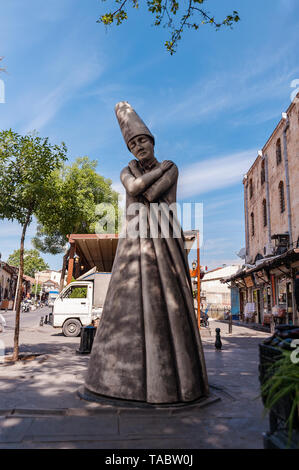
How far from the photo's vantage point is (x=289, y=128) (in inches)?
733

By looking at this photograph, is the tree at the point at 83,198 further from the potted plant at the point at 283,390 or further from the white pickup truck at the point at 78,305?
the potted plant at the point at 283,390

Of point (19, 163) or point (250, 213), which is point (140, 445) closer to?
point (19, 163)

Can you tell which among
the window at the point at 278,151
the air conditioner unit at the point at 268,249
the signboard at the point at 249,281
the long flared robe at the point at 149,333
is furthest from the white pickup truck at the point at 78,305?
the signboard at the point at 249,281

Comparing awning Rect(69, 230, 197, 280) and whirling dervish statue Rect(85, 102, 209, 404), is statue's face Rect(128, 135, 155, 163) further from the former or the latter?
awning Rect(69, 230, 197, 280)

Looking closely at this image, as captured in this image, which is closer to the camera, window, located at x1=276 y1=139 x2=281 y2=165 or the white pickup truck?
the white pickup truck

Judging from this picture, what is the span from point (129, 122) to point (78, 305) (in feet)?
34.2

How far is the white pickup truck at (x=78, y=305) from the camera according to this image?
559 inches

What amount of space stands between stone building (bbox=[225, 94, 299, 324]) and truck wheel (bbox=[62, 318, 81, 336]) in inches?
363

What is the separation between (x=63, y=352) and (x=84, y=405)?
578 cm

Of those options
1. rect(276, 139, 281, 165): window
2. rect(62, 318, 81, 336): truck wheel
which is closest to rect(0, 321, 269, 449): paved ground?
rect(62, 318, 81, 336): truck wheel

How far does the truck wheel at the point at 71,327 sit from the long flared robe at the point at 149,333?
10.2 meters

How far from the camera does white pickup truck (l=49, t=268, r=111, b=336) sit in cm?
1421

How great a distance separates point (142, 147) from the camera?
515cm

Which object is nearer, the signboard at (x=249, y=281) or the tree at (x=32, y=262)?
the signboard at (x=249, y=281)
